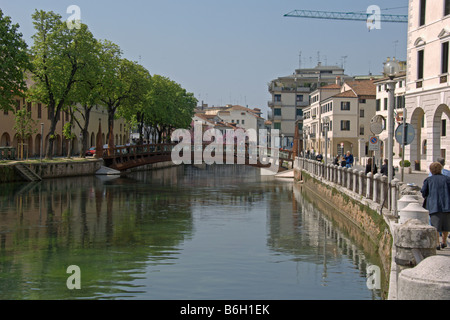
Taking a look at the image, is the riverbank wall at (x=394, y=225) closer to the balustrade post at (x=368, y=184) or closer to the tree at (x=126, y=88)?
the balustrade post at (x=368, y=184)

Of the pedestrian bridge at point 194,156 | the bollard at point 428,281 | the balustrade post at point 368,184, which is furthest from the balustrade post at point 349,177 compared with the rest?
the pedestrian bridge at point 194,156

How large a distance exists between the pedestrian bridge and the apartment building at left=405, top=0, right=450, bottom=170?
69.1 ft

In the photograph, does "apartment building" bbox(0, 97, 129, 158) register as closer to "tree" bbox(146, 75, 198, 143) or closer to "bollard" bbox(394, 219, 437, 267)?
"tree" bbox(146, 75, 198, 143)

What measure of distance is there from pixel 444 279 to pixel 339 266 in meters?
9.25

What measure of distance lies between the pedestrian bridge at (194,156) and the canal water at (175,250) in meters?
19.9

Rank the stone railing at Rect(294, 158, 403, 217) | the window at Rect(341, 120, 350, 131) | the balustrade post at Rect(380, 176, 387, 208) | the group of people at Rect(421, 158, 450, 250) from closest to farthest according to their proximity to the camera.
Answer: the group of people at Rect(421, 158, 450, 250)
the stone railing at Rect(294, 158, 403, 217)
the balustrade post at Rect(380, 176, 387, 208)
the window at Rect(341, 120, 350, 131)

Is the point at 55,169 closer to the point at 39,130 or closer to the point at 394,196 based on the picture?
the point at 39,130

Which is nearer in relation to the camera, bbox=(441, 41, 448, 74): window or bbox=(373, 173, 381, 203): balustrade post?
bbox=(373, 173, 381, 203): balustrade post

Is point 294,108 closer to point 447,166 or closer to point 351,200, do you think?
point 447,166

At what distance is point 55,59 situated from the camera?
4016 centimetres

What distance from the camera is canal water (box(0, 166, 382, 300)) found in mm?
12258

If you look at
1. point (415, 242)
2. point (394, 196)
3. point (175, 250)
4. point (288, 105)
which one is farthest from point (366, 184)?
point (288, 105)

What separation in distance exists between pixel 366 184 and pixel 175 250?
6641 mm

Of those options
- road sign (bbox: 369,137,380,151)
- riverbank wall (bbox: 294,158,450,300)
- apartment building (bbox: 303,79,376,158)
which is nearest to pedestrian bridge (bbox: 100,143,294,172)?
riverbank wall (bbox: 294,158,450,300)
